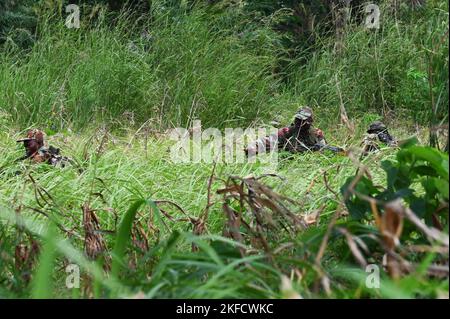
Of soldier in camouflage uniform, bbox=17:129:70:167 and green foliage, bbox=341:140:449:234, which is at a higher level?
green foliage, bbox=341:140:449:234

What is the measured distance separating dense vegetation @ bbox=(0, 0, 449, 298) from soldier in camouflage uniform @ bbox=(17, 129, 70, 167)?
119mm

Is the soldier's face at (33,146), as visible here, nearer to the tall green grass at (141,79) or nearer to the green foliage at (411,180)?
the tall green grass at (141,79)

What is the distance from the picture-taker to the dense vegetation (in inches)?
72.1

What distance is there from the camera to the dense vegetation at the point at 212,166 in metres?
1.83

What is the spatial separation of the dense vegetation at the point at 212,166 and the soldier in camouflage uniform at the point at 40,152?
12cm

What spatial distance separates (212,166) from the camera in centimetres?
448

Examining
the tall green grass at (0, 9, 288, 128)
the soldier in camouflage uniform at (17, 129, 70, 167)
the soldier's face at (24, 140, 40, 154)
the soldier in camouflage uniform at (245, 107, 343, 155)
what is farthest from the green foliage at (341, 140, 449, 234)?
the tall green grass at (0, 9, 288, 128)

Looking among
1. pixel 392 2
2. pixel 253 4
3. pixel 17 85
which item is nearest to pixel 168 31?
pixel 17 85

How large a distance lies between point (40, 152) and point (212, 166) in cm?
110

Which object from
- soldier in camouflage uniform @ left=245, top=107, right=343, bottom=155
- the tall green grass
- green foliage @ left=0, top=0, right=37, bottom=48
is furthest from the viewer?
green foliage @ left=0, top=0, right=37, bottom=48

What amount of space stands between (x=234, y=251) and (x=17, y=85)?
557 cm

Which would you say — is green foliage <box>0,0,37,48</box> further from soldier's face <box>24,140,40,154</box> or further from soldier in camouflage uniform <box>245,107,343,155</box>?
soldier's face <box>24,140,40,154</box>

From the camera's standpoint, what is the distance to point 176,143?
5273 millimetres
